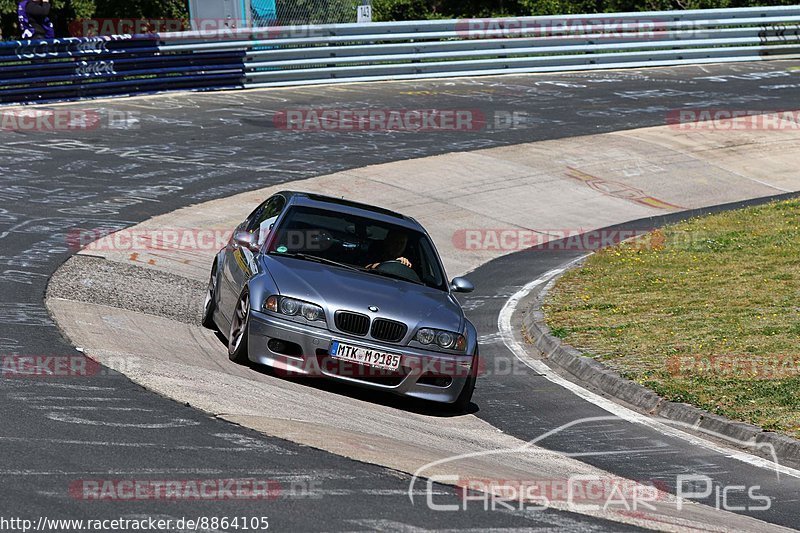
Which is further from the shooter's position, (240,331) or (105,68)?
(105,68)

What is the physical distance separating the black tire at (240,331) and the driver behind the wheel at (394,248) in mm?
1320

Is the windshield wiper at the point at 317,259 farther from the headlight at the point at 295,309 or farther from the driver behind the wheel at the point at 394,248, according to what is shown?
the headlight at the point at 295,309

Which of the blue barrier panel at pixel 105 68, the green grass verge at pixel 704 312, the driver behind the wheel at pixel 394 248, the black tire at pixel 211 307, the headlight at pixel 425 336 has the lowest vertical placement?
the green grass verge at pixel 704 312

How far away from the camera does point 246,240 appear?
10.6m

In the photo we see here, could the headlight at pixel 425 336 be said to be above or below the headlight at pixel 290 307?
below

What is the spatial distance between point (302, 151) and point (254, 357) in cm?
1256

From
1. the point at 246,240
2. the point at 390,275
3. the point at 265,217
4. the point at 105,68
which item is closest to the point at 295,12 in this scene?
the point at 105,68

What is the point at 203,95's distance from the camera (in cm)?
2523

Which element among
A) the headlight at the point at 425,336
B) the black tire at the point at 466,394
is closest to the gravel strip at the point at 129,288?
the headlight at the point at 425,336

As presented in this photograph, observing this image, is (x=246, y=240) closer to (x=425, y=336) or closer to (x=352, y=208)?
(x=352, y=208)

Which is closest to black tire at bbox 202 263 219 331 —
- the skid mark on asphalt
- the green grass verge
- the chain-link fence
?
the green grass verge

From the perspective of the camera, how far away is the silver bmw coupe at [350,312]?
905 centimetres

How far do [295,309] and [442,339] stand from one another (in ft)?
3.93

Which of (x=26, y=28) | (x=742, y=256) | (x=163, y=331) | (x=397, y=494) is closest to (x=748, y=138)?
(x=742, y=256)
